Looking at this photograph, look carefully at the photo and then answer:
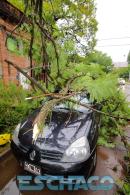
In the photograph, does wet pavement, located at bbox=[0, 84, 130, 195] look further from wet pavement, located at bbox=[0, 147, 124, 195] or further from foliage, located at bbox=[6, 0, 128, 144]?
foliage, located at bbox=[6, 0, 128, 144]

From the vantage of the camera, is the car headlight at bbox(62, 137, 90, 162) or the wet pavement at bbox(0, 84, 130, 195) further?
the wet pavement at bbox(0, 84, 130, 195)

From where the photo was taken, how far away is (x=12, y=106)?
576 cm

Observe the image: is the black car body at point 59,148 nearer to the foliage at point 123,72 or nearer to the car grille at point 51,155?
the car grille at point 51,155

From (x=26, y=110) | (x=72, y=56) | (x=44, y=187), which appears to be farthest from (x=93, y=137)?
(x=26, y=110)

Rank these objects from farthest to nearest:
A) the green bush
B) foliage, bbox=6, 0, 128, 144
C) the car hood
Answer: the green bush < the car hood < foliage, bbox=6, 0, 128, 144

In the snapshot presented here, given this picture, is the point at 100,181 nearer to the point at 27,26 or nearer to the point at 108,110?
the point at 108,110

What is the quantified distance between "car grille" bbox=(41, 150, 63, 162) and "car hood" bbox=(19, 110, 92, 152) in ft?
0.19

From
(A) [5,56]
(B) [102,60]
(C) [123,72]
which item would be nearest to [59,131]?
(C) [123,72]

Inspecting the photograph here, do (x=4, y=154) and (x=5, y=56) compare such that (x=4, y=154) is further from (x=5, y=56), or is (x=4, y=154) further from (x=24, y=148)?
(x=5, y=56)

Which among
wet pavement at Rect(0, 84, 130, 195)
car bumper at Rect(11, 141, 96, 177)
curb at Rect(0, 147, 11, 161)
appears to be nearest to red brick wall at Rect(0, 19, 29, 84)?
curb at Rect(0, 147, 11, 161)

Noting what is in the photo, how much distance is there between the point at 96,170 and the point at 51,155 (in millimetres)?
1523

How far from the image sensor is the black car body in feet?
10.3

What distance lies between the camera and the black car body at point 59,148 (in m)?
3.12

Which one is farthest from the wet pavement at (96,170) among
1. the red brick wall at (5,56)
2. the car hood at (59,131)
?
the red brick wall at (5,56)
